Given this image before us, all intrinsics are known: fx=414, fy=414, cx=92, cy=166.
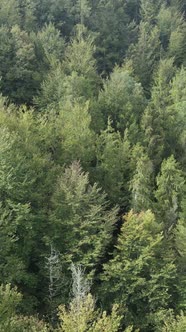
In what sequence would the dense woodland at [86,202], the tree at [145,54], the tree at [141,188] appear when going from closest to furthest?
the dense woodland at [86,202]
the tree at [141,188]
the tree at [145,54]

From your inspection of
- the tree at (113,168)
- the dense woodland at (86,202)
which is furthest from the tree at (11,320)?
the tree at (113,168)

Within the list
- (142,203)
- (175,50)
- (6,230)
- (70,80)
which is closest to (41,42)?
(70,80)

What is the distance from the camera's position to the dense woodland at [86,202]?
28672 mm

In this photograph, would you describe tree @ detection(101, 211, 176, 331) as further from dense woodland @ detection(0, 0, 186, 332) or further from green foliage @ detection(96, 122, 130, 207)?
green foliage @ detection(96, 122, 130, 207)

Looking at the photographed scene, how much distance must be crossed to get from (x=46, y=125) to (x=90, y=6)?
1874 inches

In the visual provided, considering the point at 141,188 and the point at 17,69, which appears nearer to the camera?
the point at 141,188

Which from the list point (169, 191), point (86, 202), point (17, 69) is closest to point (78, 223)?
point (86, 202)

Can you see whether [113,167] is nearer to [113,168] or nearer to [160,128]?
[113,168]

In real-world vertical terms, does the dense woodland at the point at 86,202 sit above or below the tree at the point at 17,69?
below

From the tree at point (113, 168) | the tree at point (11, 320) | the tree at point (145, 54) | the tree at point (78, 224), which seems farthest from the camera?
the tree at point (145, 54)

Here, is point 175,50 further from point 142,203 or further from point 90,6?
point 142,203

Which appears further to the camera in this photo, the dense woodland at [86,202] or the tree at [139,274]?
the tree at [139,274]

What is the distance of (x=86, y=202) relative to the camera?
102ft

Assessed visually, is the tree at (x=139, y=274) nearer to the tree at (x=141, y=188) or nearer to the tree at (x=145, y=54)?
the tree at (x=141, y=188)
